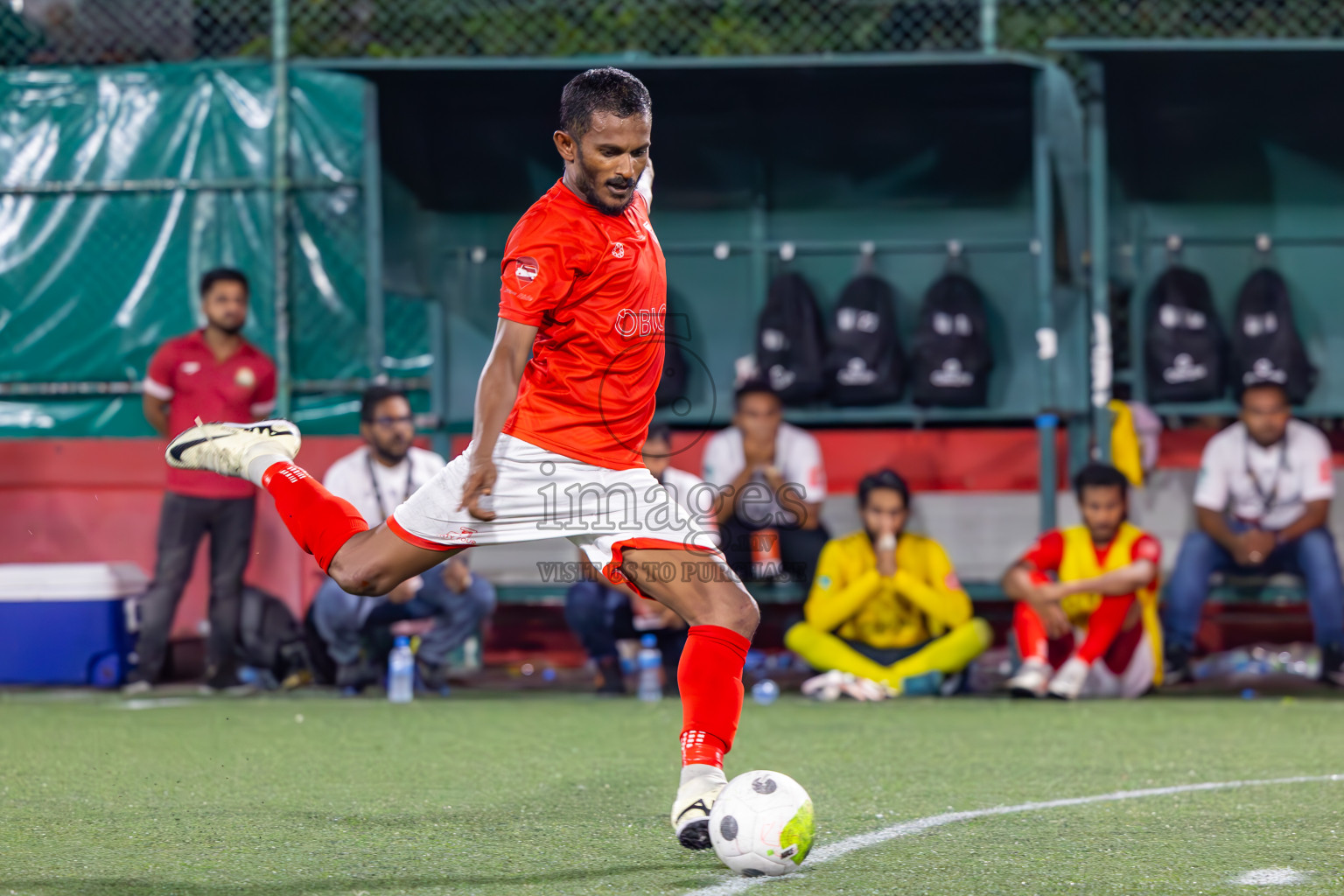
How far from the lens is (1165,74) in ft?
29.2

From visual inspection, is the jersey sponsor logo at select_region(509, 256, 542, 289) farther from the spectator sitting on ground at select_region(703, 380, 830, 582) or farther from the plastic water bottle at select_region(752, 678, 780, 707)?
the spectator sitting on ground at select_region(703, 380, 830, 582)

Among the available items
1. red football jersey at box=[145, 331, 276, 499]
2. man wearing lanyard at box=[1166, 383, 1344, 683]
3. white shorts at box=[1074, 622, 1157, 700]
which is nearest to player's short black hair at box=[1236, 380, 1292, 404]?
man wearing lanyard at box=[1166, 383, 1344, 683]

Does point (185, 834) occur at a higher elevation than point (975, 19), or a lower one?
lower

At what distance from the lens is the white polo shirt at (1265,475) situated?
848 cm

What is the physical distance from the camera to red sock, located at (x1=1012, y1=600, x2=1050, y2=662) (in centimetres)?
798

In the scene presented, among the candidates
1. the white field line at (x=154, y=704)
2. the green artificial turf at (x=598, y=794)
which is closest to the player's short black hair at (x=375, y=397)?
the green artificial turf at (x=598, y=794)

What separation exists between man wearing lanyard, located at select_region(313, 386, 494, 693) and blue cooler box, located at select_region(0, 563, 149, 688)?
112 centimetres

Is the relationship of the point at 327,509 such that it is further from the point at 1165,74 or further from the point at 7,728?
the point at 1165,74

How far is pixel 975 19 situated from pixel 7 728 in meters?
7.25

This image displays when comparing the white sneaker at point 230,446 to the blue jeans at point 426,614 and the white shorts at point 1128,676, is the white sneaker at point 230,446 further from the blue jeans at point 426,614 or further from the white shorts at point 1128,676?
the white shorts at point 1128,676

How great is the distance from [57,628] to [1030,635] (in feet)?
15.7

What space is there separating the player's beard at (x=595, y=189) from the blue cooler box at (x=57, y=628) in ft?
17.0

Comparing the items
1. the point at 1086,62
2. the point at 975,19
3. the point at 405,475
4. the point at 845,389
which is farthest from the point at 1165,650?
the point at 975,19

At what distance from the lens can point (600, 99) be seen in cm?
415
